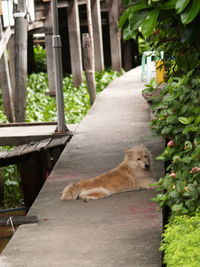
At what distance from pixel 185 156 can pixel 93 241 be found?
1.04 meters

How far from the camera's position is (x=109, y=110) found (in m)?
11.5

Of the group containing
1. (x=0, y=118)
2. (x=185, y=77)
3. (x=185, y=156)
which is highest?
(x=185, y=77)

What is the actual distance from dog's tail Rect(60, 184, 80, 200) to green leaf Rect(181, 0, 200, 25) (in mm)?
3105

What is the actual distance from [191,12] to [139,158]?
3173mm

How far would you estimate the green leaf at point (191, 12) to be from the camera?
10.6 feet

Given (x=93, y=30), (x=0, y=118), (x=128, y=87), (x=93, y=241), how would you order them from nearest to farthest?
(x=93, y=241), (x=0, y=118), (x=128, y=87), (x=93, y=30)

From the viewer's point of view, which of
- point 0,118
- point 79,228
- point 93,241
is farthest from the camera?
point 0,118

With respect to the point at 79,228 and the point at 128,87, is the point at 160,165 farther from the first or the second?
the point at 128,87

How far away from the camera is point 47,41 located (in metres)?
Result: 15.3

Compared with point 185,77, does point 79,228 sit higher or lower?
lower

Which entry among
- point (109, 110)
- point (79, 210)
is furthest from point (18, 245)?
point (109, 110)

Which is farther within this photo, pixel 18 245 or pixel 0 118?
pixel 0 118

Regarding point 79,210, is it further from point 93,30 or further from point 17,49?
point 93,30

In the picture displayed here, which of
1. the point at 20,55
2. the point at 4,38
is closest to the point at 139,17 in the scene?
the point at 20,55
